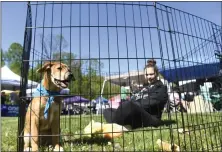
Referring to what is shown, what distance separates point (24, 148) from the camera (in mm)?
3320

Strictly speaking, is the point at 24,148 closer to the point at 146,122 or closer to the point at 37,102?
the point at 37,102

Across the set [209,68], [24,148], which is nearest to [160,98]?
[209,68]

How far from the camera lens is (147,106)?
5.43 m

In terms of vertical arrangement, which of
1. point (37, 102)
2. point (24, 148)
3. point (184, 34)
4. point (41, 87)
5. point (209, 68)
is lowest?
point (24, 148)

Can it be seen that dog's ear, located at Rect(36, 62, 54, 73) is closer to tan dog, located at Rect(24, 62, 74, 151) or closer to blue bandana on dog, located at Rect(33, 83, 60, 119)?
tan dog, located at Rect(24, 62, 74, 151)

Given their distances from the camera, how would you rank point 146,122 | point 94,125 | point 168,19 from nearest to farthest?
point 168,19, point 94,125, point 146,122

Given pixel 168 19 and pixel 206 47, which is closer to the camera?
pixel 168 19

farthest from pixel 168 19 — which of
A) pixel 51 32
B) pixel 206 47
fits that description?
pixel 51 32

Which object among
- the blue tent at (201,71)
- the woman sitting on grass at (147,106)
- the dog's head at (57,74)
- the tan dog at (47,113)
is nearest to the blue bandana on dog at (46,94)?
the tan dog at (47,113)

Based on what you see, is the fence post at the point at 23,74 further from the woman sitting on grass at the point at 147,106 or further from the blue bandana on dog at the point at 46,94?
the woman sitting on grass at the point at 147,106

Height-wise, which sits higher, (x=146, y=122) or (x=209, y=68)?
(x=209, y=68)

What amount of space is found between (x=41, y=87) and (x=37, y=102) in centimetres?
31

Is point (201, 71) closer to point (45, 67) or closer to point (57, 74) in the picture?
point (57, 74)

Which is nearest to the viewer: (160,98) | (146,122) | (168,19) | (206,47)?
(168,19)
